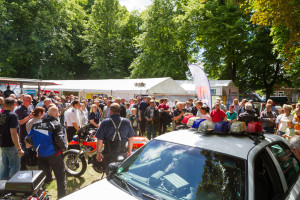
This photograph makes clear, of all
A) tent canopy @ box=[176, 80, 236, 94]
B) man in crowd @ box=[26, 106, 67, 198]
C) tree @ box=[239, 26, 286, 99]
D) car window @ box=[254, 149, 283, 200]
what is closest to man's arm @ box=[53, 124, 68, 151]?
man in crowd @ box=[26, 106, 67, 198]

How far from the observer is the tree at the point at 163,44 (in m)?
25.4

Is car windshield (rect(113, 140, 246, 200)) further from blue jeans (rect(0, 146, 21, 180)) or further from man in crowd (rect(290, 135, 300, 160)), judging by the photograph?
blue jeans (rect(0, 146, 21, 180))

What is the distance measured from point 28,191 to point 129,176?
3.97 ft

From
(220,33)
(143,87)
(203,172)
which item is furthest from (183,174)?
(220,33)

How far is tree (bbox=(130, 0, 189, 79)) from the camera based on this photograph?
83.4 ft

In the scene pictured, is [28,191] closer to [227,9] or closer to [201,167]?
[201,167]

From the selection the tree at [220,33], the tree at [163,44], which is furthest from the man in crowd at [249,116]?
the tree at [163,44]

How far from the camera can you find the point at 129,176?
2574 millimetres

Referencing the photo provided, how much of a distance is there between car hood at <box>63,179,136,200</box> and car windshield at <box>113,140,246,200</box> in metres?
0.10

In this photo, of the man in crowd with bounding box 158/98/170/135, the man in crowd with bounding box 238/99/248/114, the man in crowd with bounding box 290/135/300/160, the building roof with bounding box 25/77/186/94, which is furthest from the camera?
the building roof with bounding box 25/77/186/94

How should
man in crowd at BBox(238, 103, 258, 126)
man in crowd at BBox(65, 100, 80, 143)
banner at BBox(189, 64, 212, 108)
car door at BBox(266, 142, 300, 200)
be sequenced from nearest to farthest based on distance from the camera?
car door at BBox(266, 142, 300, 200), man in crowd at BBox(238, 103, 258, 126), man in crowd at BBox(65, 100, 80, 143), banner at BBox(189, 64, 212, 108)

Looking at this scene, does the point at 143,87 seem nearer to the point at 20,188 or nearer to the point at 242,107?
the point at 242,107

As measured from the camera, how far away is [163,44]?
85.7 feet

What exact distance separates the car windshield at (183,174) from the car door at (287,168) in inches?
29.4
